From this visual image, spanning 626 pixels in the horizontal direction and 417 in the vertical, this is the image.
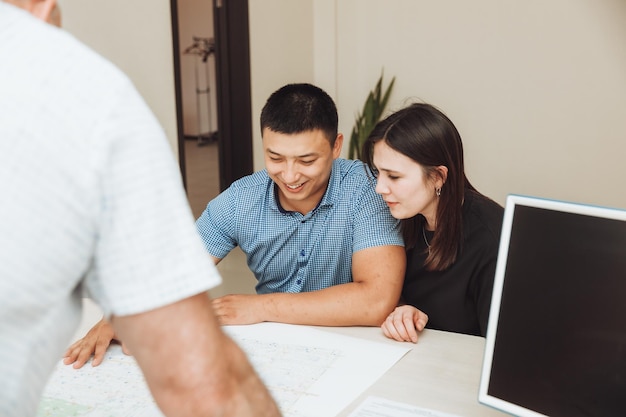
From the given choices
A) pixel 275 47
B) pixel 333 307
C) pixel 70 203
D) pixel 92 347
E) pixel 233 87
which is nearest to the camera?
pixel 70 203

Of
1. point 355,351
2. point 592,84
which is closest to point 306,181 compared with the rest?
point 355,351

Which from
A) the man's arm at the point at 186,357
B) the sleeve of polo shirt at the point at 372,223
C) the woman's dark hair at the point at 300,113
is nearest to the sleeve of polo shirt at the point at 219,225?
the woman's dark hair at the point at 300,113

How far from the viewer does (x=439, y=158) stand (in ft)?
5.86

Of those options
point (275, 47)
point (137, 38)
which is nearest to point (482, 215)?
point (137, 38)

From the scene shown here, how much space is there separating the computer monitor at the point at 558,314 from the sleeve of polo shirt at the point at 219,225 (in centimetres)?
108

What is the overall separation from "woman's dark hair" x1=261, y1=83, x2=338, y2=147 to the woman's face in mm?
242

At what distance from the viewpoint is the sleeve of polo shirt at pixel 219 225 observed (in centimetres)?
200

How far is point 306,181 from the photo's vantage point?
1.95m

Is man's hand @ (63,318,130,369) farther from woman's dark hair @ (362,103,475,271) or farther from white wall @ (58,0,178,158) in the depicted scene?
white wall @ (58,0,178,158)

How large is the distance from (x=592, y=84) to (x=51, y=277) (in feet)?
12.4

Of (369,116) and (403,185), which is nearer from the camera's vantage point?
(403,185)

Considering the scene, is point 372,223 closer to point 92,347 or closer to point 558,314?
point 92,347

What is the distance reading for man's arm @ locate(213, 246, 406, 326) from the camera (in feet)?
5.39

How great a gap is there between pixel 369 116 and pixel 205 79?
4.86m
